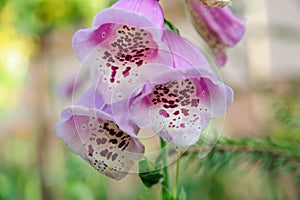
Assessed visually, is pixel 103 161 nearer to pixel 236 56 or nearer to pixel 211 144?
pixel 211 144

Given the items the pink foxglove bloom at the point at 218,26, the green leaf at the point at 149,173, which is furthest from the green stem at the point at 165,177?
the pink foxglove bloom at the point at 218,26

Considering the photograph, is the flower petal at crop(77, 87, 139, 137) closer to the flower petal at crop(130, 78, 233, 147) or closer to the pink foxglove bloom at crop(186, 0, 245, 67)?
the flower petal at crop(130, 78, 233, 147)

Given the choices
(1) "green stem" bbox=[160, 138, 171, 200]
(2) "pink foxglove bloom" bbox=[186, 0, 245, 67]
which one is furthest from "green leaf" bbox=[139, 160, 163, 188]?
(2) "pink foxglove bloom" bbox=[186, 0, 245, 67]

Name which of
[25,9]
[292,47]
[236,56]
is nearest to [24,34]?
[25,9]

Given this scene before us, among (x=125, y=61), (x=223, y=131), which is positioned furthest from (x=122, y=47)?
(x=223, y=131)

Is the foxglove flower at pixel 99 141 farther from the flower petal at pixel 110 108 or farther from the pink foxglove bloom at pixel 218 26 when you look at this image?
the pink foxglove bloom at pixel 218 26

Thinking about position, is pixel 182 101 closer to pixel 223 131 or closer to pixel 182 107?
pixel 182 107

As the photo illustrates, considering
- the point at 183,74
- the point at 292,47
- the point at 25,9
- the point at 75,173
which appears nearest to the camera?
the point at 183,74

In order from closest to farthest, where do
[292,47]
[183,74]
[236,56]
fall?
[183,74], [236,56], [292,47]
